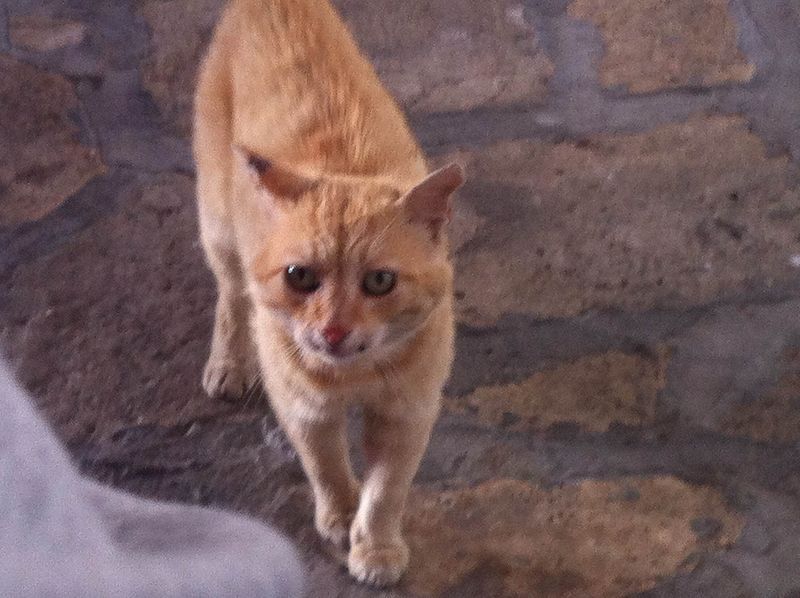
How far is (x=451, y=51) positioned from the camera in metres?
2.28

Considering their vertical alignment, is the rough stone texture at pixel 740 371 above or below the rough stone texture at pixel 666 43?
below

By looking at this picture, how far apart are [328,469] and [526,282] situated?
2.20 feet

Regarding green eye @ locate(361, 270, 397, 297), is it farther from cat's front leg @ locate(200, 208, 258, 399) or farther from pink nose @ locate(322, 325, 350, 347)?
cat's front leg @ locate(200, 208, 258, 399)

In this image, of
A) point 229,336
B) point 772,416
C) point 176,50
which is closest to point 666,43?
point 772,416

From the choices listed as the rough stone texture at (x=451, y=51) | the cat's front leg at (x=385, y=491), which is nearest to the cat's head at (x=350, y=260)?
the cat's front leg at (x=385, y=491)

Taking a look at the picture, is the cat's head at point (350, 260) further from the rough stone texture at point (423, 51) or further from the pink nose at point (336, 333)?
the rough stone texture at point (423, 51)

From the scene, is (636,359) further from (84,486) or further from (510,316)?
(84,486)

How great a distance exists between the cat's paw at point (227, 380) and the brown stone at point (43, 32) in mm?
1139

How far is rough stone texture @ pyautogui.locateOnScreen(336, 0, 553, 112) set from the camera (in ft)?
7.07

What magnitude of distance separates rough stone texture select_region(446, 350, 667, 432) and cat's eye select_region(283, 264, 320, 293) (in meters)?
0.60

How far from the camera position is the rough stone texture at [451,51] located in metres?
2.16

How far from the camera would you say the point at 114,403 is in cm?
154

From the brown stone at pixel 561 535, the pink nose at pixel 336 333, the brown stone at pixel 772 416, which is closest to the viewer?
the pink nose at pixel 336 333

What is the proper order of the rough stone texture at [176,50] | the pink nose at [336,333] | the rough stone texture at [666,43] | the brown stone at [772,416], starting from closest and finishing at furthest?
the pink nose at [336,333]
the brown stone at [772,416]
the rough stone texture at [176,50]
the rough stone texture at [666,43]
